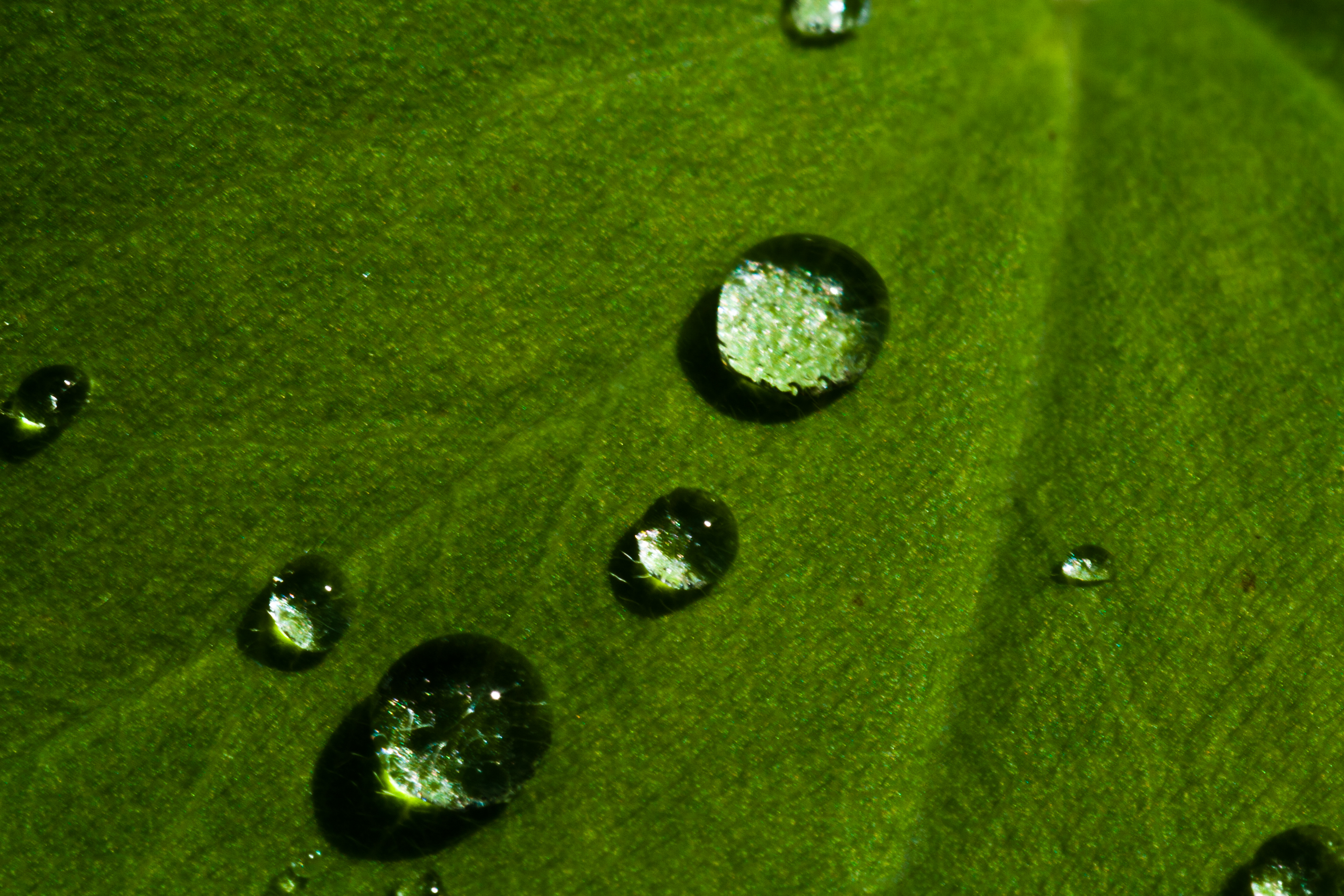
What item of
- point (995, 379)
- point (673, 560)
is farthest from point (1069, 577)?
point (673, 560)

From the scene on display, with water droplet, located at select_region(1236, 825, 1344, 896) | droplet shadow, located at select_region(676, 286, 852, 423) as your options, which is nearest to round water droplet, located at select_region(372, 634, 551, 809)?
droplet shadow, located at select_region(676, 286, 852, 423)

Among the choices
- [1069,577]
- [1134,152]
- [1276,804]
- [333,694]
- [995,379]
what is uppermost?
[1134,152]

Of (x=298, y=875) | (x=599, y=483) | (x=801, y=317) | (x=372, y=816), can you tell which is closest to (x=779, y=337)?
(x=801, y=317)

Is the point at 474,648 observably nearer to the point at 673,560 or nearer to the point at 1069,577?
the point at 673,560

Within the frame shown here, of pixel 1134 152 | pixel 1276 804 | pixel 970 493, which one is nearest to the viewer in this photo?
pixel 1276 804

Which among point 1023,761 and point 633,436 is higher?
point 633,436

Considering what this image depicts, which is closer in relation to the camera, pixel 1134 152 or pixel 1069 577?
pixel 1069 577

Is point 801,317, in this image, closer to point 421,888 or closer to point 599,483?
point 599,483
